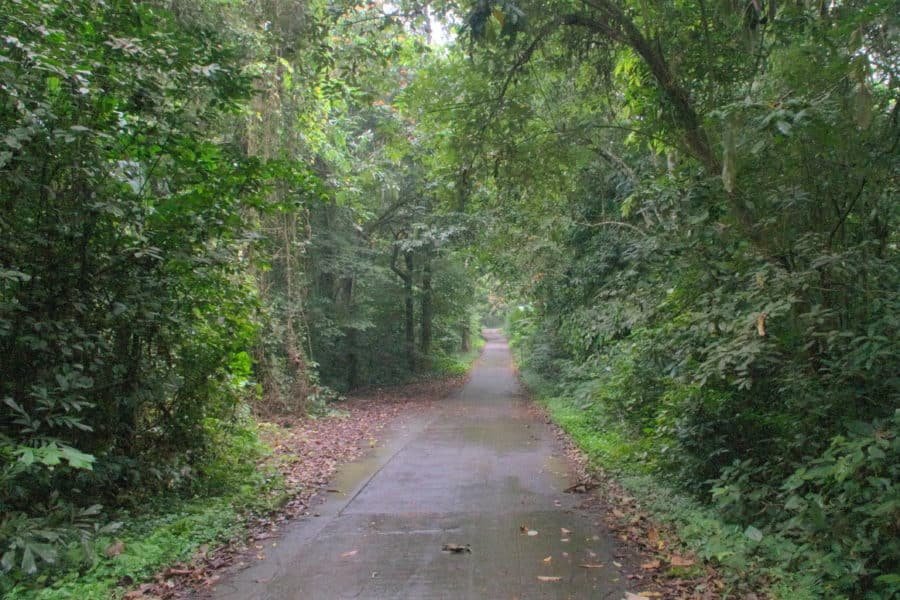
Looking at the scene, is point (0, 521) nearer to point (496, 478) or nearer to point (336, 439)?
point (496, 478)

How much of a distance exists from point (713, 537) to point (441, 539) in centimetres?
236

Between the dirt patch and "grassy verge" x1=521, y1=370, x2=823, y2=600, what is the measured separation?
3.76 metres

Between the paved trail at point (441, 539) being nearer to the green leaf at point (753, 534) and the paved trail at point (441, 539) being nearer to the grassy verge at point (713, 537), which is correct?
the grassy verge at point (713, 537)

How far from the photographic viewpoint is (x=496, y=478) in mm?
8203

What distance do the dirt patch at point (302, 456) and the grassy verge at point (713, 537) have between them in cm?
376

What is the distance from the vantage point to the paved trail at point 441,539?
15.0 ft

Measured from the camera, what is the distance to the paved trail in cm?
458

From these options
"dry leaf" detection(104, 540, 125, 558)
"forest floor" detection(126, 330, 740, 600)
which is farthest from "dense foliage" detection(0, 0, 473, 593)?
"forest floor" detection(126, 330, 740, 600)

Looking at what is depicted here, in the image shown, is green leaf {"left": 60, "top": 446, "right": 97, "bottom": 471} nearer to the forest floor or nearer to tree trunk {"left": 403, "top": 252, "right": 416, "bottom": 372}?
the forest floor

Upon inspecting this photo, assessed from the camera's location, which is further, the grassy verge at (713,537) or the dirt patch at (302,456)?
the dirt patch at (302,456)

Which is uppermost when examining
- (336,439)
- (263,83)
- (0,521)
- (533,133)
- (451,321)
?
(263,83)

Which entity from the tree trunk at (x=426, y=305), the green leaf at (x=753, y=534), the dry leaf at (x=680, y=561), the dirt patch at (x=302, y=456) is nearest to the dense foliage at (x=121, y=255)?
the dirt patch at (x=302, y=456)

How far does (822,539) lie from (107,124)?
6.35 metres

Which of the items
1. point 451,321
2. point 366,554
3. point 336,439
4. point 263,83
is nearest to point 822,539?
point 366,554
